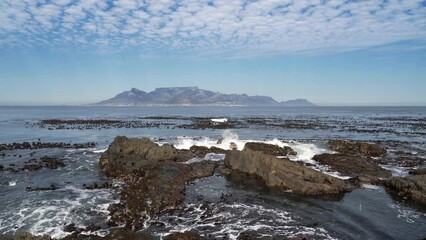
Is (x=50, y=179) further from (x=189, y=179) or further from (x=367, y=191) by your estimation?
(x=367, y=191)

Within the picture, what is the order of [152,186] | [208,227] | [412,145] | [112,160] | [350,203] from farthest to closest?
[412,145] → [112,160] → [152,186] → [350,203] → [208,227]

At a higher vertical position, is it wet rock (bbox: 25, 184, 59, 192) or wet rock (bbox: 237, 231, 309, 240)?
wet rock (bbox: 25, 184, 59, 192)

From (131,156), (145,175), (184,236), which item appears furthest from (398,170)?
(131,156)

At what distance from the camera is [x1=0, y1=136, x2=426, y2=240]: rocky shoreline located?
2122 centimetres

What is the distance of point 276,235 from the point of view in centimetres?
1898

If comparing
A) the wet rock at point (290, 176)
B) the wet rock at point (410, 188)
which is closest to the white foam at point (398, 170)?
the wet rock at point (410, 188)

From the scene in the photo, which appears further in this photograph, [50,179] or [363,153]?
[363,153]

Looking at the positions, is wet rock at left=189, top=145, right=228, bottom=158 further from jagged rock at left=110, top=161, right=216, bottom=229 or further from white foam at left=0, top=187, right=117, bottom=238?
white foam at left=0, top=187, right=117, bottom=238

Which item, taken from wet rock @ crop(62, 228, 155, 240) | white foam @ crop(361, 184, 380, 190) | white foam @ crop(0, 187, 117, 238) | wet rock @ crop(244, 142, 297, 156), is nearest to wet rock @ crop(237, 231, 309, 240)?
wet rock @ crop(62, 228, 155, 240)

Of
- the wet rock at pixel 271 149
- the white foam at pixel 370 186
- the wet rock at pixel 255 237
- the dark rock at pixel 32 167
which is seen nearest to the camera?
the wet rock at pixel 255 237

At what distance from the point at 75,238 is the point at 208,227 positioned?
772 centimetres

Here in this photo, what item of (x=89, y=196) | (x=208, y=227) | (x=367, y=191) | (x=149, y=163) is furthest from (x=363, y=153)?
(x=89, y=196)

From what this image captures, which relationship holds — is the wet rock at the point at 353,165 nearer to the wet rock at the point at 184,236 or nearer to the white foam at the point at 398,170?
the white foam at the point at 398,170

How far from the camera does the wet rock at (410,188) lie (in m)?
25.8
